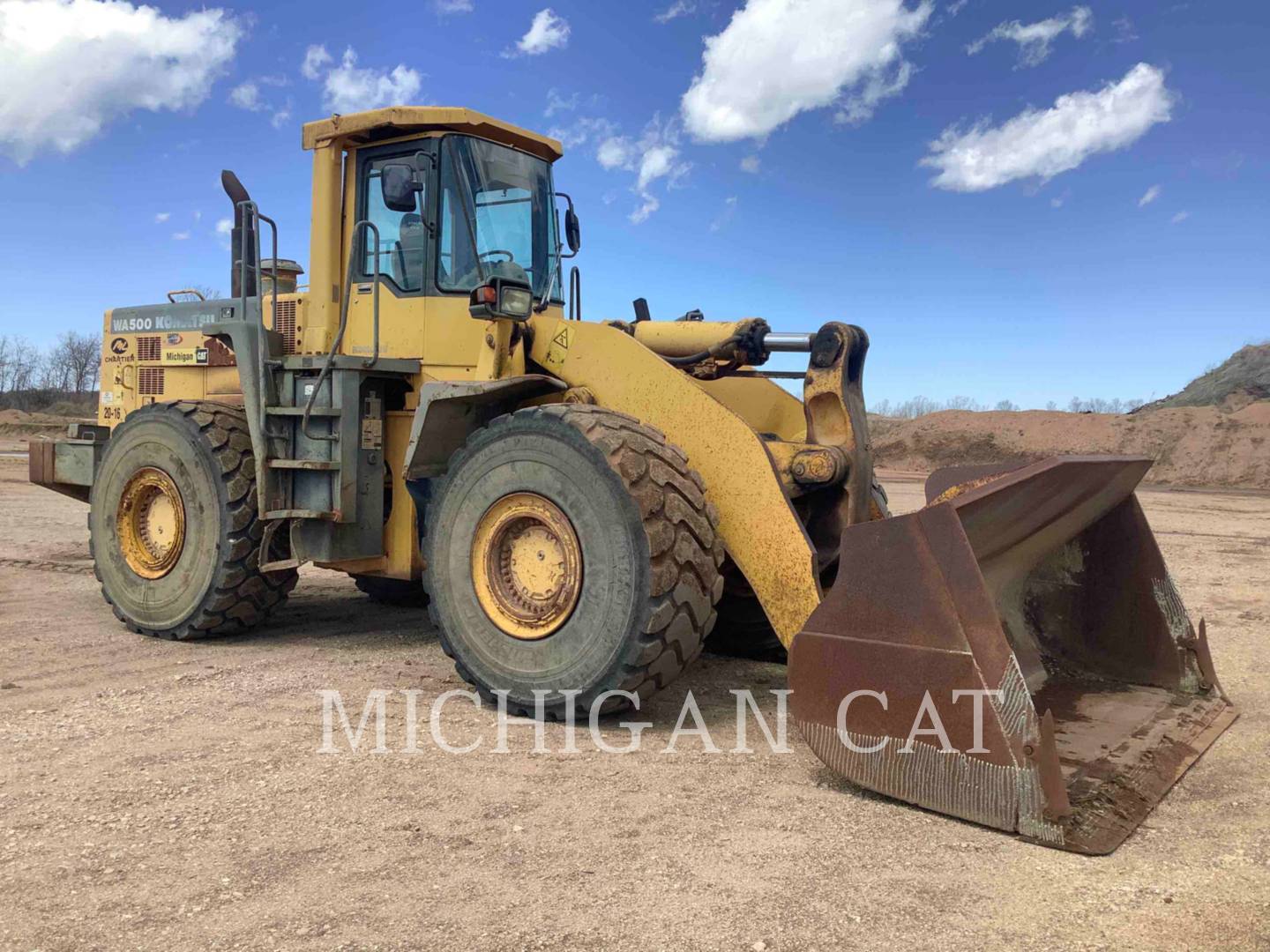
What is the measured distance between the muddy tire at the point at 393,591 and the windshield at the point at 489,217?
2.60m

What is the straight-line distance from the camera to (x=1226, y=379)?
37125 mm

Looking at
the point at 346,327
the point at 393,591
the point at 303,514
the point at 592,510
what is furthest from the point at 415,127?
the point at 393,591

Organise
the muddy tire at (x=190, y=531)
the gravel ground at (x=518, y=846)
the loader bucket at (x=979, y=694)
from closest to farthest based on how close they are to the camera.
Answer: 1. the gravel ground at (x=518, y=846)
2. the loader bucket at (x=979, y=694)
3. the muddy tire at (x=190, y=531)

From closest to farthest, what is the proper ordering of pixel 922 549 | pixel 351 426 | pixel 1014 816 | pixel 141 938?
pixel 141 938, pixel 1014 816, pixel 922 549, pixel 351 426

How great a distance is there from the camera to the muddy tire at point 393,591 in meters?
7.70

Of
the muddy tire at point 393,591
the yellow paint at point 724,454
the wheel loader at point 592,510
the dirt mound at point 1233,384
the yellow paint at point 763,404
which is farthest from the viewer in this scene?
the dirt mound at point 1233,384

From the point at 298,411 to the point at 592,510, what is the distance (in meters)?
2.34

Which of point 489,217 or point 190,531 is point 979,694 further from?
point 190,531

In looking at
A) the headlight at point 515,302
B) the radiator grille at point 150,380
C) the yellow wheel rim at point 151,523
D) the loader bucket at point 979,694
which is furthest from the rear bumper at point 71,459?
the loader bucket at point 979,694

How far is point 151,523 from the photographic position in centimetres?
673

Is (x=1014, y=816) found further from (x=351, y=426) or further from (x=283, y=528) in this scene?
(x=283, y=528)

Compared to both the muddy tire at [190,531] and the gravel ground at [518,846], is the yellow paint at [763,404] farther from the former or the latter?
the muddy tire at [190,531]

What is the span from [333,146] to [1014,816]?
5184 mm

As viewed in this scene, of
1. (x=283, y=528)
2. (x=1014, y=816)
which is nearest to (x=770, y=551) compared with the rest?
(x=1014, y=816)
